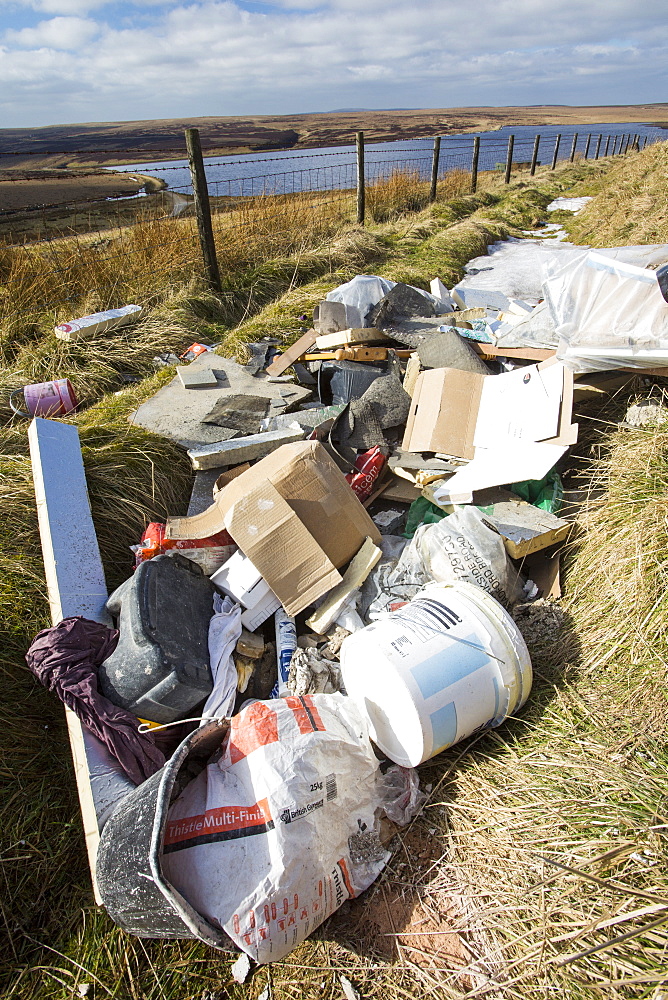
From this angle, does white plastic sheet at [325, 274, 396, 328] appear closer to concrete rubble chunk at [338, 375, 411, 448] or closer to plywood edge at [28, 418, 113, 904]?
concrete rubble chunk at [338, 375, 411, 448]

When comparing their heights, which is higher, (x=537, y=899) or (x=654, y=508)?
(x=654, y=508)

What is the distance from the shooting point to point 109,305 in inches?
221

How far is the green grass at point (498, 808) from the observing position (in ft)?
4.65

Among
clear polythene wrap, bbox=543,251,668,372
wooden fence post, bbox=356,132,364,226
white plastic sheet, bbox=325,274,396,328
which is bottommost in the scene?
white plastic sheet, bbox=325,274,396,328

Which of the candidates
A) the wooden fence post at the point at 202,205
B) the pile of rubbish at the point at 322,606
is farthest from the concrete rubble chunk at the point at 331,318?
the wooden fence post at the point at 202,205

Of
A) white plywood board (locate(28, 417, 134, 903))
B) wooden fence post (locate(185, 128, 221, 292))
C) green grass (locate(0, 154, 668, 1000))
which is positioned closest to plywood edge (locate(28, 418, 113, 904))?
white plywood board (locate(28, 417, 134, 903))

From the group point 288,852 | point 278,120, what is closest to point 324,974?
point 288,852

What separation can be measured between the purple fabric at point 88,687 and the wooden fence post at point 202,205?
5127 mm

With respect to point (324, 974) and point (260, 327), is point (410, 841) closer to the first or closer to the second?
point (324, 974)

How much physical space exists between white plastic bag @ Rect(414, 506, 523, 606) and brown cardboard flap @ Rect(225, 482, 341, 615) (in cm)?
45

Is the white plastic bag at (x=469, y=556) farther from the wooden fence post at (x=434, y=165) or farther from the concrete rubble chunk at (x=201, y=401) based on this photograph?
the wooden fence post at (x=434, y=165)

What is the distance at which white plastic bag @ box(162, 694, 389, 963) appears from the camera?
1412 millimetres

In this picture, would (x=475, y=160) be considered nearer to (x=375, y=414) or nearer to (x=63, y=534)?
(x=375, y=414)

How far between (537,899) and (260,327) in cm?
480
